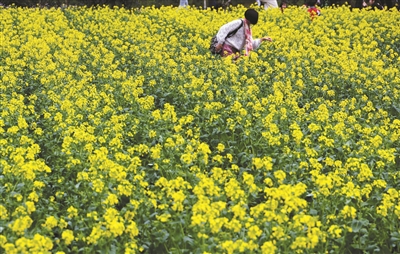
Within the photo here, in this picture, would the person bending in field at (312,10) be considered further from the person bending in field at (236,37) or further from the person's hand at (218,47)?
the person's hand at (218,47)

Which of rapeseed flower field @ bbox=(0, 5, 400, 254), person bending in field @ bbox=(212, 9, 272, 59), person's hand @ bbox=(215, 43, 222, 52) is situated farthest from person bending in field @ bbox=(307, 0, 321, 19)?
person's hand @ bbox=(215, 43, 222, 52)

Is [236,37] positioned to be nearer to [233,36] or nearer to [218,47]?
[233,36]

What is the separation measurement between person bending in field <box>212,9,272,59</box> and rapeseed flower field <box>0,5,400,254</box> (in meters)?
0.38

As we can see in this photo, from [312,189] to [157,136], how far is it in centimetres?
194

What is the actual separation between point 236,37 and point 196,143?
5.12 metres

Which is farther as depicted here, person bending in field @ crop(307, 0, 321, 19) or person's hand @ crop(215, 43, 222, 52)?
person bending in field @ crop(307, 0, 321, 19)

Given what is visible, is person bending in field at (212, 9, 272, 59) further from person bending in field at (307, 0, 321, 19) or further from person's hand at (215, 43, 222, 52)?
person bending in field at (307, 0, 321, 19)

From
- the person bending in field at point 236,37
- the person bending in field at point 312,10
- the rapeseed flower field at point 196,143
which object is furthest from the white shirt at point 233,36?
the person bending in field at point 312,10

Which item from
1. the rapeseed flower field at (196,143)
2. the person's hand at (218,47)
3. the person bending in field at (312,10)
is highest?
the person bending in field at (312,10)

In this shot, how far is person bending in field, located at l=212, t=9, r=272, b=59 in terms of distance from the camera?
11.8 m

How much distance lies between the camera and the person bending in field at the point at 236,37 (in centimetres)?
1179

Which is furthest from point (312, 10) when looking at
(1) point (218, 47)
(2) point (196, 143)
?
(2) point (196, 143)

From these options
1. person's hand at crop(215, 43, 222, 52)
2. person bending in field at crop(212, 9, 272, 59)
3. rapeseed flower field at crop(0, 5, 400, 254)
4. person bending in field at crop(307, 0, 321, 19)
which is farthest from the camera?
person bending in field at crop(307, 0, 321, 19)

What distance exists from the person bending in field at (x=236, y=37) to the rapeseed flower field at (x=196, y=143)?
381mm
